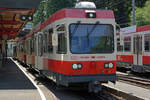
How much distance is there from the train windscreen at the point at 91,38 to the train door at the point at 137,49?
861 centimetres

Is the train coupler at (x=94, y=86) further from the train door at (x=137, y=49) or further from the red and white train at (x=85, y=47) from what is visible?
the train door at (x=137, y=49)

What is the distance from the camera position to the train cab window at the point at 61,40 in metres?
10.5

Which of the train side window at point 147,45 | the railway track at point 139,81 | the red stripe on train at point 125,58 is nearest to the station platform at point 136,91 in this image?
the railway track at point 139,81

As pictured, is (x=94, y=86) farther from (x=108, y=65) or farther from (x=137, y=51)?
(x=137, y=51)

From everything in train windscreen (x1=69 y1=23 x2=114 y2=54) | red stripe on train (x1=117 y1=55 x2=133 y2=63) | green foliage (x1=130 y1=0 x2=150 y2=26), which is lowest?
red stripe on train (x1=117 y1=55 x2=133 y2=63)

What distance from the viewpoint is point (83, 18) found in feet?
34.7

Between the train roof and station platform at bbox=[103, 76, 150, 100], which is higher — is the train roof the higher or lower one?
the higher one

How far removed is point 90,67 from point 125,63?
38.2 ft

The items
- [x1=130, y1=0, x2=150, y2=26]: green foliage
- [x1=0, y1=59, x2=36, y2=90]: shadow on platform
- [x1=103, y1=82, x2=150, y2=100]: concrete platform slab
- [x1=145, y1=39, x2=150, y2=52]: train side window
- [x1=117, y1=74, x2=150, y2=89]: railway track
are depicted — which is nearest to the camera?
[x1=103, y1=82, x2=150, y2=100]: concrete platform slab

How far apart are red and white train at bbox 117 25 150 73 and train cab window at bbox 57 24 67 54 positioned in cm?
669

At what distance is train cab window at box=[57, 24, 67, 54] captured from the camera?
10453mm

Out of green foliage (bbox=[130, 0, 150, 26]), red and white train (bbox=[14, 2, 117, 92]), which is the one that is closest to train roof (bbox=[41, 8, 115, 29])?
red and white train (bbox=[14, 2, 117, 92])

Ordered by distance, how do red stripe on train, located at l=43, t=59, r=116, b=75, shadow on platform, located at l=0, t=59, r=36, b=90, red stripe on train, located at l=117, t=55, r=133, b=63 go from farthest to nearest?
1. red stripe on train, located at l=117, t=55, r=133, b=63
2. shadow on platform, located at l=0, t=59, r=36, b=90
3. red stripe on train, located at l=43, t=59, r=116, b=75

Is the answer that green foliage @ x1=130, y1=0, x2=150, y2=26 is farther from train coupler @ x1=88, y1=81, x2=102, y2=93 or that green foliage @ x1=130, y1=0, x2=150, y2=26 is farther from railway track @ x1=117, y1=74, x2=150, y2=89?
train coupler @ x1=88, y1=81, x2=102, y2=93
